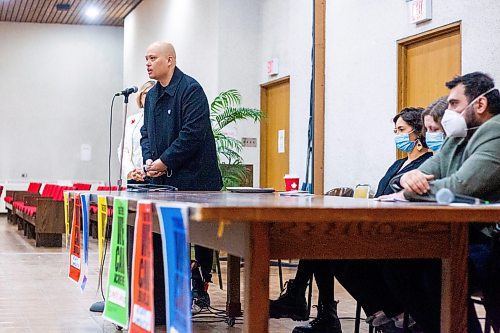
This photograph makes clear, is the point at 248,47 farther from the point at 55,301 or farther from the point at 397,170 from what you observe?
the point at 397,170

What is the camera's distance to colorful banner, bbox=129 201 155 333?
2.19m

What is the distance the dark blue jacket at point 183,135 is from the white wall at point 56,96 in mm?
12545

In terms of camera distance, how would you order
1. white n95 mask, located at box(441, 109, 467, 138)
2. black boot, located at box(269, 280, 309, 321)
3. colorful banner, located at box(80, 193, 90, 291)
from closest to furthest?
white n95 mask, located at box(441, 109, 467, 138) < colorful banner, located at box(80, 193, 90, 291) < black boot, located at box(269, 280, 309, 321)

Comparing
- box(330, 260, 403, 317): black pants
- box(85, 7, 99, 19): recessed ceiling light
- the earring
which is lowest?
box(330, 260, 403, 317): black pants

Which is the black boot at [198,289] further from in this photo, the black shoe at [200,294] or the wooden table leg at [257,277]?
the wooden table leg at [257,277]

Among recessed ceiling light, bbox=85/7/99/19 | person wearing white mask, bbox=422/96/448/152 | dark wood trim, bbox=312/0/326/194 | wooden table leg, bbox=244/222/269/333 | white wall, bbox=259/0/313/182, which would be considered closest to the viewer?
wooden table leg, bbox=244/222/269/333

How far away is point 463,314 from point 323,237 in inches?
21.6

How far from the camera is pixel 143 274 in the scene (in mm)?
2266

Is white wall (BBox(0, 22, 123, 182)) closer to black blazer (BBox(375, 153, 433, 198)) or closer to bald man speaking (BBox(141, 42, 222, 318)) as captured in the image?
bald man speaking (BBox(141, 42, 222, 318))

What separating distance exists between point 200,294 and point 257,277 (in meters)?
2.90

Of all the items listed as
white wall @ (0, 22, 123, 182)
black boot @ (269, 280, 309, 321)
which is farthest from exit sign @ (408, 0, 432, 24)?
white wall @ (0, 22, 123, 182)

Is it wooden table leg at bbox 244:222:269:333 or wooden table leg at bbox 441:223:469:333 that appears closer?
wooden table leg at bbox 244:222:269:333

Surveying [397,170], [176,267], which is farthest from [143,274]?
[397,170]

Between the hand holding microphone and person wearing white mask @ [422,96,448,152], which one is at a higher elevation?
person wearing white mask @ [422,96,448,152]
